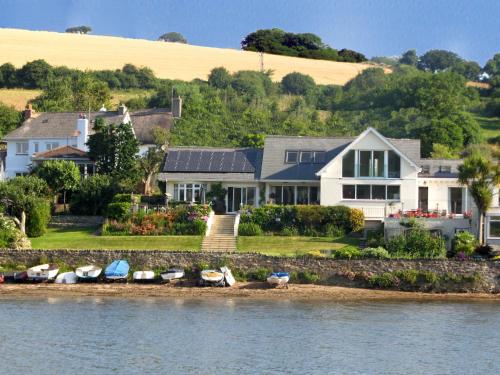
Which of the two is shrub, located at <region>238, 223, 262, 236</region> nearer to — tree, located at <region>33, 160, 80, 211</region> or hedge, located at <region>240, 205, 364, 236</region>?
hedge, located at <region>240, 205, 364, 236</region>

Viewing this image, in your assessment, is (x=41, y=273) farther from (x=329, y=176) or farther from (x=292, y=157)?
(x=292, y=157)

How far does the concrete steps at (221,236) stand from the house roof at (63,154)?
15453mm

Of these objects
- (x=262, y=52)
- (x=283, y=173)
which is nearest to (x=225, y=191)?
(x=283, y=173)

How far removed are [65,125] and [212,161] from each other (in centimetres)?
1835

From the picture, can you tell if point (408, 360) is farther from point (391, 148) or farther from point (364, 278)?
point (391, 148)

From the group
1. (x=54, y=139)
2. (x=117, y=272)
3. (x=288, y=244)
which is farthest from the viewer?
(x=54, y=139)

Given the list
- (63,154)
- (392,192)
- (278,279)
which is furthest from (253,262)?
(63,154)

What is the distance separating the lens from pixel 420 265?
2157 inches

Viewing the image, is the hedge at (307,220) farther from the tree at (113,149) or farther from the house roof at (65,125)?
the house roof at (65,125)

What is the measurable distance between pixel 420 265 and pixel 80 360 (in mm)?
21352

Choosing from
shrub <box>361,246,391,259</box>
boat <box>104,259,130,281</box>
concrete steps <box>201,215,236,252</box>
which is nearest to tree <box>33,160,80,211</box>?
concrete steps <box>201,215,236,252</box>

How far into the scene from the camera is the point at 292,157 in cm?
7100

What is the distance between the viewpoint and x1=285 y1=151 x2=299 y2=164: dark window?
70.7 m

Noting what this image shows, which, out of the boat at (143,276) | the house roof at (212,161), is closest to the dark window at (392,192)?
the house roof at (212,161)
